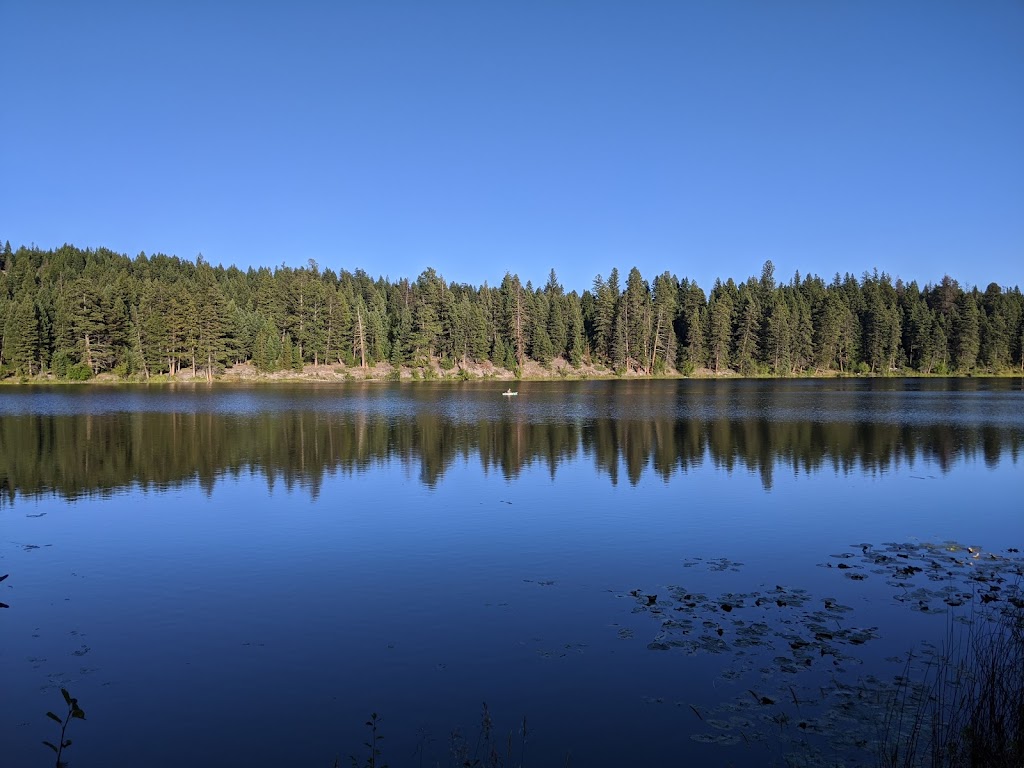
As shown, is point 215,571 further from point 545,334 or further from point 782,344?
point 782,344

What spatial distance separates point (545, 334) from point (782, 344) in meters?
51.6

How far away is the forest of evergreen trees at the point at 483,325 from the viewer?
385ft

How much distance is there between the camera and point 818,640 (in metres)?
12.4

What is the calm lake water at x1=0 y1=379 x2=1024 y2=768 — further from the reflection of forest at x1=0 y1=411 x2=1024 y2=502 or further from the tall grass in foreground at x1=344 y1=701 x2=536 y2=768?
the reflection of forest at x1=0 y1=411 x2=1024 y2=502

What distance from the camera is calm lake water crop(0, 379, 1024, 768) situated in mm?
9750

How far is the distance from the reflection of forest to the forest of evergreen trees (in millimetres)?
70428

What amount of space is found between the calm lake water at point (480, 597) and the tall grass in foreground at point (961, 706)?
0.34 m

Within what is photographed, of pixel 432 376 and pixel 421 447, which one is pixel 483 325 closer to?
pixel 432 376

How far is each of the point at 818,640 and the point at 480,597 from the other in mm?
6638

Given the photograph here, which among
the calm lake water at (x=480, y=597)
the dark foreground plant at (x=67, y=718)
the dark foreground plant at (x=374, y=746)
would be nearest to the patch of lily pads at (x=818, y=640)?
the calm lake water at (x=480, y=597)

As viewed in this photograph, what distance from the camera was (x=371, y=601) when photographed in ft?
48.4

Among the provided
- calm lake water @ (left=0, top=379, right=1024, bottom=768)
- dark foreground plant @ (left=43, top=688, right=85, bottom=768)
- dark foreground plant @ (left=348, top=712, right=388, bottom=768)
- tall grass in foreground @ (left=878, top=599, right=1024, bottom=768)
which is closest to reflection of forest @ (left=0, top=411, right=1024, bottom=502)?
calm lake water @ (left=0, top=379, right=1024, bottom=768)

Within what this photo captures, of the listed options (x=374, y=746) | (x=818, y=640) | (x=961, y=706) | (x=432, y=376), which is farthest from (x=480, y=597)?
(x=432, y=376)

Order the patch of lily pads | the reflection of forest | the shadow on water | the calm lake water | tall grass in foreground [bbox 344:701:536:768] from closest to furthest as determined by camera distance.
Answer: tall grass in foreground [bbox 344:701:536:768], the patch of lily pads, the calm lake water, the reflection of forest, the shadow on water
